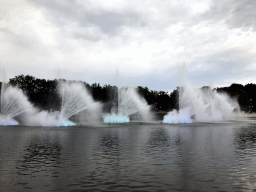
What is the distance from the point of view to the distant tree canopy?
10944 centimetres

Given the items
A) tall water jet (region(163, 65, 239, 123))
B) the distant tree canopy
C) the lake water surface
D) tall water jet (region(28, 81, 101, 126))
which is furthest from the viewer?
the distant tree canopy

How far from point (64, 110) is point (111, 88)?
64536 mm

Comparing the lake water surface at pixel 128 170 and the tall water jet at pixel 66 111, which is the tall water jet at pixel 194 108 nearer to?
the tall water jet at pixel 66 111

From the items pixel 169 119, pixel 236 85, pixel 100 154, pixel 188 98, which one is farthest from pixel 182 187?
pixel 236 85

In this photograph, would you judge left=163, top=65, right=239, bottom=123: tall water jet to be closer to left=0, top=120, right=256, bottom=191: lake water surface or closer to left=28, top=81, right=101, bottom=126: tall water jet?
left=28, top=81, right=101, bottom=126: tall water jet

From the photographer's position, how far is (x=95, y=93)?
411 ft

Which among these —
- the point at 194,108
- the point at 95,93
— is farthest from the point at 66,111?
the point at 95,93

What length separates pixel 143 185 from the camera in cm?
1255

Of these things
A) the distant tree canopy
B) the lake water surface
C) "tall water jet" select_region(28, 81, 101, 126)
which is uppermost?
the distant tree canopy

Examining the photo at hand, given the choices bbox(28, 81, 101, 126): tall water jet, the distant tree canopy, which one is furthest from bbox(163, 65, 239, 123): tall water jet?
the distant tree canopy

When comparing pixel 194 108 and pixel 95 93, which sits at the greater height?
pixel 95 93

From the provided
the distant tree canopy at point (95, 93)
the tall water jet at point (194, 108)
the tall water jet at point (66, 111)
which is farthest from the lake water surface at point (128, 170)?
the distant tree canopy at point (95, 93)

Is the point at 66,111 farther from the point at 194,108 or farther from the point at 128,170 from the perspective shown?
the point at 128,170

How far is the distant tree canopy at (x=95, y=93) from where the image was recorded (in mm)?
109438
